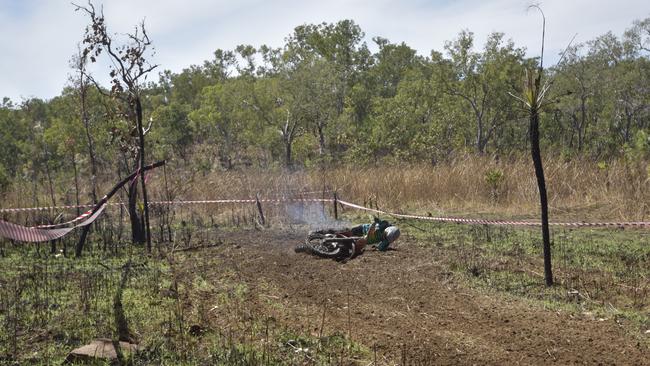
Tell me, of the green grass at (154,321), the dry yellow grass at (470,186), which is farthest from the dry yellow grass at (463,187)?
the green grass at (154,321)

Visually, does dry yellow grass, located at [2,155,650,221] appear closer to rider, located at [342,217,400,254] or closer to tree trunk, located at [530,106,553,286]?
rider, located at [342,217,400,254]

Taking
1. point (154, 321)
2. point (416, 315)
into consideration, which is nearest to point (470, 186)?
point (416, 315)

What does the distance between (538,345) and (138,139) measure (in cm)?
872

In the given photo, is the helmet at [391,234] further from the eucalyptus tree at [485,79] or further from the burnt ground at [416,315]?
the eucalyptus tree at [485,79]

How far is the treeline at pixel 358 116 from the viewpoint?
99.9ft

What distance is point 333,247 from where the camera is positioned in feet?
31.9

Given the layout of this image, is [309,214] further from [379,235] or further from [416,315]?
[416,315]

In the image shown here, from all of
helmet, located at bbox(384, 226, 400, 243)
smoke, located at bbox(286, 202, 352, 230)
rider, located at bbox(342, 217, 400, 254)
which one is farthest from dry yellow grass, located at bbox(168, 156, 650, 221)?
helmet, located at bbox(384, 226, 400, 243)

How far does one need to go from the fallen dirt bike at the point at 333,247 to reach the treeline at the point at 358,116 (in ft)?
Result: 52.4

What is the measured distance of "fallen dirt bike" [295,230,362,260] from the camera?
948 centimetres

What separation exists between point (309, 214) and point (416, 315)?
9411 mm

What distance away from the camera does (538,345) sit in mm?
5168

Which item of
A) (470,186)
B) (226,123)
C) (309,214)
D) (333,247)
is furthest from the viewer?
(226,123)

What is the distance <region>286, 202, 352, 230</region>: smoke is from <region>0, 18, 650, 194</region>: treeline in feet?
32.7
